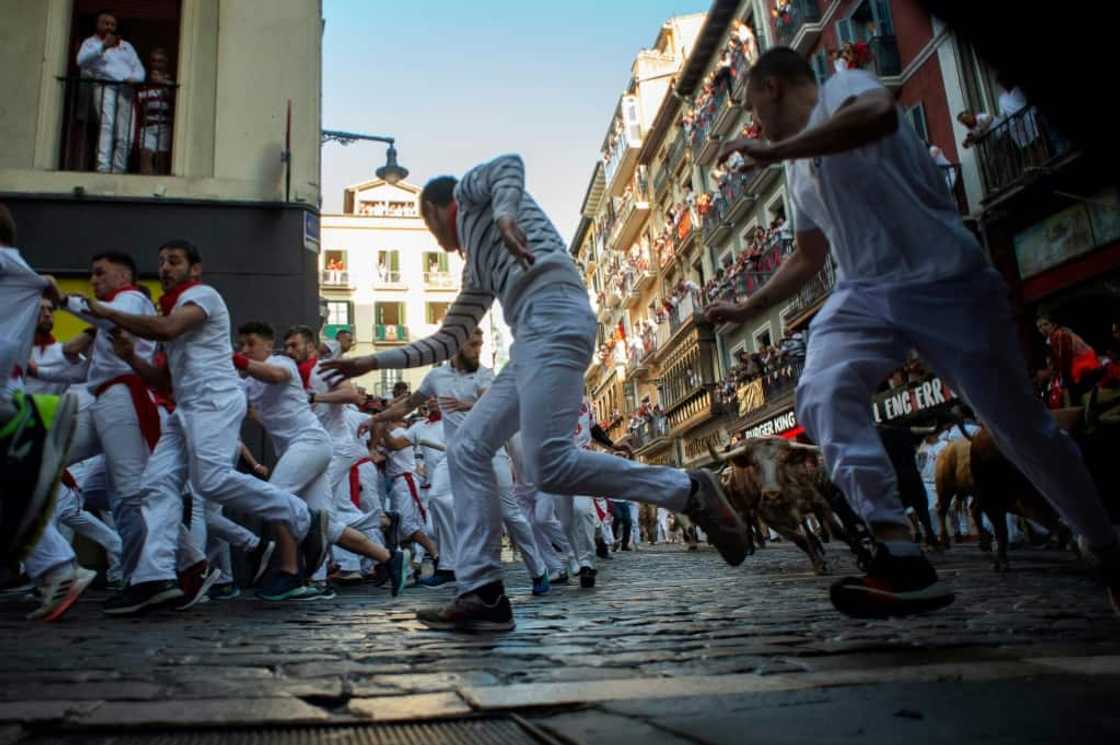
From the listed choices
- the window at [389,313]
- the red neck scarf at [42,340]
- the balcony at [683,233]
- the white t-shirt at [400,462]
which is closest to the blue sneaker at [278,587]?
the red neck scarf at [42,340]

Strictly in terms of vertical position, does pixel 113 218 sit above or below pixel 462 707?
above

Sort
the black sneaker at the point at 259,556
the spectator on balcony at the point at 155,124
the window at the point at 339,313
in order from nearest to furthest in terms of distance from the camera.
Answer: the black sneaker at the point at 259,556 < the spectator on balcony at the point at 155,124 < the window at the point at 339,313

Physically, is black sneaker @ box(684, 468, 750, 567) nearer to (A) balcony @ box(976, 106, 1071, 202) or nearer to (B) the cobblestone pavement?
(B) the cobblestone pavement

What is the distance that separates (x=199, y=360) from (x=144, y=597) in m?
1.42

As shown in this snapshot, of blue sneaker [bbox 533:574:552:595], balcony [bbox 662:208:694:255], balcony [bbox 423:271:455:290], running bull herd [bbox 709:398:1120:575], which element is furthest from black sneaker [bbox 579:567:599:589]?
balcony [bbox 423:271:455:290]

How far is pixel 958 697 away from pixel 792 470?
709 centimetres

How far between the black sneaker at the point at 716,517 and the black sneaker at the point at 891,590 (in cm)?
105

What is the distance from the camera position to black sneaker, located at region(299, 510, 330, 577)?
20.7ft

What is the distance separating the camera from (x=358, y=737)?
1596 millimetres

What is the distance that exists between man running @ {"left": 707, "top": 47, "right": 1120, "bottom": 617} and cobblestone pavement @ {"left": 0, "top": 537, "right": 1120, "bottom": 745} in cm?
37

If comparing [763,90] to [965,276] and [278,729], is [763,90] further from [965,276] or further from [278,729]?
[278,729]

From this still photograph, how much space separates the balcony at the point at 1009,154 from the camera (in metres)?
16.0

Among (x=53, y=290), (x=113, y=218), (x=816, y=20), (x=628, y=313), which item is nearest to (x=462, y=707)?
(x=53, y=290)

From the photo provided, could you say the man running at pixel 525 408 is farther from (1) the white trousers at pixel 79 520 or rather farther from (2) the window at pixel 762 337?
(2) the window at pixel 762 337
